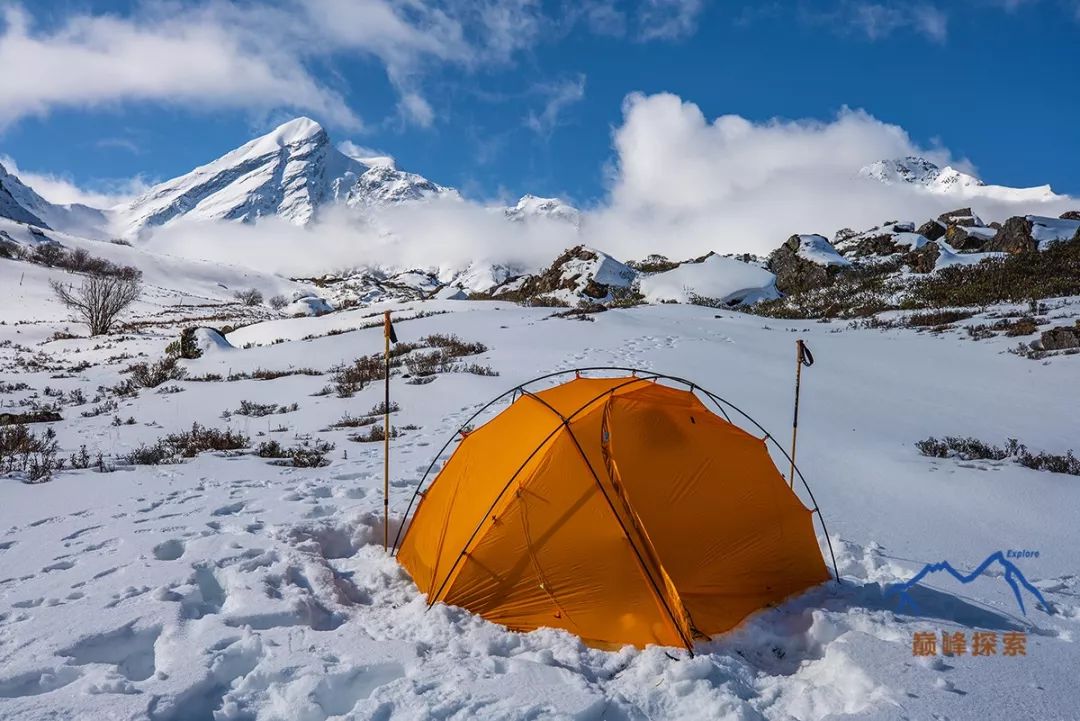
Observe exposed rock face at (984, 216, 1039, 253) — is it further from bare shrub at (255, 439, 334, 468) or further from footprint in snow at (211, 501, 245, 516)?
footprint in snow at (211, 501, 245, 516)

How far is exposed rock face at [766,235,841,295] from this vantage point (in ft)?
117

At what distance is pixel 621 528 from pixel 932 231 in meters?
47.4

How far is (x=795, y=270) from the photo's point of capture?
126ft

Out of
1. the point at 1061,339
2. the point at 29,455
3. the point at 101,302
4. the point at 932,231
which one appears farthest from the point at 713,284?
the point at 101,302

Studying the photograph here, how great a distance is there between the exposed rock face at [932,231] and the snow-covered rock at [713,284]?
13.5 meters

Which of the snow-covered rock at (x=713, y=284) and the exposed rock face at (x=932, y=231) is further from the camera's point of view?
the exposed rock face at (x=932, y=231)

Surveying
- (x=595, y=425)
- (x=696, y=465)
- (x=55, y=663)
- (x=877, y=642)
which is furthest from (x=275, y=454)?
(x=877, y=642)

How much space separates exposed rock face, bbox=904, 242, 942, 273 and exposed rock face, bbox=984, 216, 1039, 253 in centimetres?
299

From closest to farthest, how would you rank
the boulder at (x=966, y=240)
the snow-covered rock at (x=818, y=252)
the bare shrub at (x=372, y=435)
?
the bare shrub at (x=372, y=435) < the boulder at (x=966, y=240) < the snow-covered rock at (x=818, y=252)

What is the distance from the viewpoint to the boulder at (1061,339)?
13516 millimetres

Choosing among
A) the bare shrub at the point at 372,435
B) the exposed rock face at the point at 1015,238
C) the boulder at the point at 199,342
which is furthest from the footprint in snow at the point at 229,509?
the exposed rock face at the point at 1015,238

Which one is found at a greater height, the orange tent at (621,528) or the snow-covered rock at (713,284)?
the snow-covered rock at (713,284)

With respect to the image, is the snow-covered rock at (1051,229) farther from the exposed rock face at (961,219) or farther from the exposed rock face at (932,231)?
the exposed rock face at (961,219)

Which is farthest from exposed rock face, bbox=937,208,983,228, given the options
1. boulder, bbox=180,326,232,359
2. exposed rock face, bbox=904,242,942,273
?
boulder, bbox=180,326,232,359
